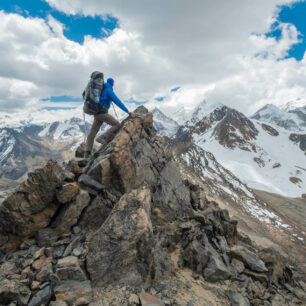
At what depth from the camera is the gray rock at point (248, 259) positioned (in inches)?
476

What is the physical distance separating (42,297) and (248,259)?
10907 millimetres

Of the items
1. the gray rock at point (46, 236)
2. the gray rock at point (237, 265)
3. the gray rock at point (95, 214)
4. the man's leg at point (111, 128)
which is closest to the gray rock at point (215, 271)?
the gray rock at point (237, 265)

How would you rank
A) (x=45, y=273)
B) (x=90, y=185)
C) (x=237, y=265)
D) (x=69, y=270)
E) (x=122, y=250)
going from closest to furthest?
(x=45, y=273)
(x=69, y=270)
(x=122, y=250)
(x=90, y=185)
(x=237, y=265)

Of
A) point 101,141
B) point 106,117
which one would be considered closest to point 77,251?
point 106,117

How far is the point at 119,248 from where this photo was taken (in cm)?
857

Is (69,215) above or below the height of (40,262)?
above

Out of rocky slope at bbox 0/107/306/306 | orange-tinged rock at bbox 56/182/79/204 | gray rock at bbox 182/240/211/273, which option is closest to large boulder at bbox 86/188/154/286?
rocky slope at bbox 0/107/306/306

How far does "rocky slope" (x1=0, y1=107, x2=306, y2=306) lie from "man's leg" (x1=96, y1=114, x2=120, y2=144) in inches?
31.5

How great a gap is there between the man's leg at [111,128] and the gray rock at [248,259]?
10841 millimetres

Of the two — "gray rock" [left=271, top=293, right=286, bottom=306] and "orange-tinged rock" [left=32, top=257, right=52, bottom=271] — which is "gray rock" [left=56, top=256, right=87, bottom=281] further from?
"gray rock" [left=271, top=293, right=286, bottom=306]

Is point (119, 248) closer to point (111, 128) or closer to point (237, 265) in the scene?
point (237, 265)

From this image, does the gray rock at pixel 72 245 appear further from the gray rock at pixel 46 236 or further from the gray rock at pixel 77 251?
the gray rock at pixel 46 236

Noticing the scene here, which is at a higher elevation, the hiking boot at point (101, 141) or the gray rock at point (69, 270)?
the hiking boot at point (101, 141)

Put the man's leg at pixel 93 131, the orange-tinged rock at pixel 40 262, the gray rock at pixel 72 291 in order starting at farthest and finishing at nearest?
the man's leg at pixel 93 131, the orange-tinged rock at pixel 40 262, the gray rock at pixel 72 291
